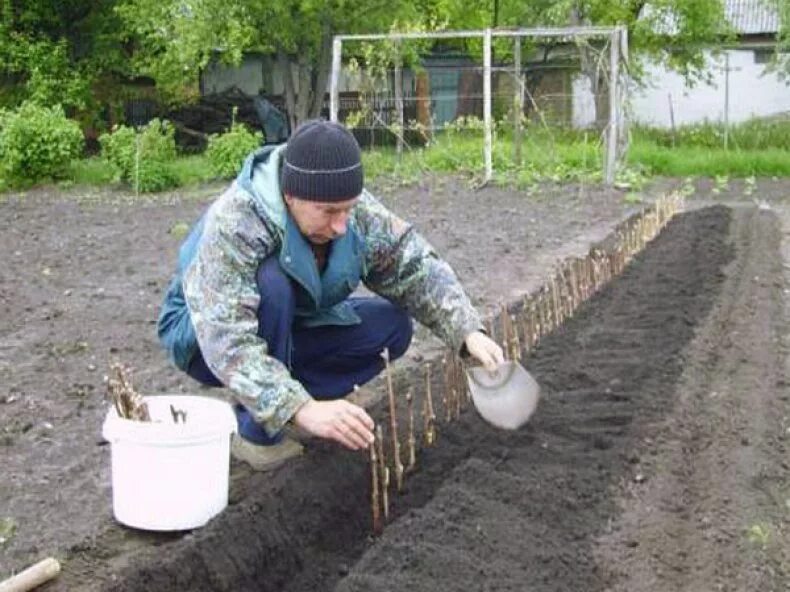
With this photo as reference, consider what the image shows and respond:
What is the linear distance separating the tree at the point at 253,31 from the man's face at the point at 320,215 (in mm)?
15832

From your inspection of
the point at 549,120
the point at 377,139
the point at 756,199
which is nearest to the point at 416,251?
the point at 756,199

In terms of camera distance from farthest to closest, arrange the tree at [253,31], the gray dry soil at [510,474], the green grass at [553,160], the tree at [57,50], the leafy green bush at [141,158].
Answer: the tree at [57,50] → the tree at [253,31] → the leafy green bush at [141,158] → the green grass at [553,160] → the gray dry soil at [510,474]

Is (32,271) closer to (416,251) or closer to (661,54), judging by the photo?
(416,251)

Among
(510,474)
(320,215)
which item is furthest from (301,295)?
(510,474)

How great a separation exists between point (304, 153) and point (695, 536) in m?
1.66

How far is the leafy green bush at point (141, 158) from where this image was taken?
1541 cm

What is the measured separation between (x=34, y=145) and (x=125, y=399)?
13.2 m

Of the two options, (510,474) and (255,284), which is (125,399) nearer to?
(255,284)

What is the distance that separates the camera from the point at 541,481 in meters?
3.96

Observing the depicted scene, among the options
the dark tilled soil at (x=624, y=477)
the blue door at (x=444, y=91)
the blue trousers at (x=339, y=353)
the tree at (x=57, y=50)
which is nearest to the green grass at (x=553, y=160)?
the tree at (x=57, y=50)

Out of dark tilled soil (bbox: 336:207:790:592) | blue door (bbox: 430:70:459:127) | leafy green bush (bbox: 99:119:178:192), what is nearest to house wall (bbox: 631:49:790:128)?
blue door (bbox: 430:70:459:127)

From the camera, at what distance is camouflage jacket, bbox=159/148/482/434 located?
335 cm

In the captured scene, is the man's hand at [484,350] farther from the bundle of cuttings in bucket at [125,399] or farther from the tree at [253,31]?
the tree at [253,31]

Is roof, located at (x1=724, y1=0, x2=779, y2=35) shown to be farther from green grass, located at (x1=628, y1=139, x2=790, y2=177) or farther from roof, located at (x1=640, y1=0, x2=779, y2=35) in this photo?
green grass, located at (x1=628, y1=139, x2=790, y2=177)
